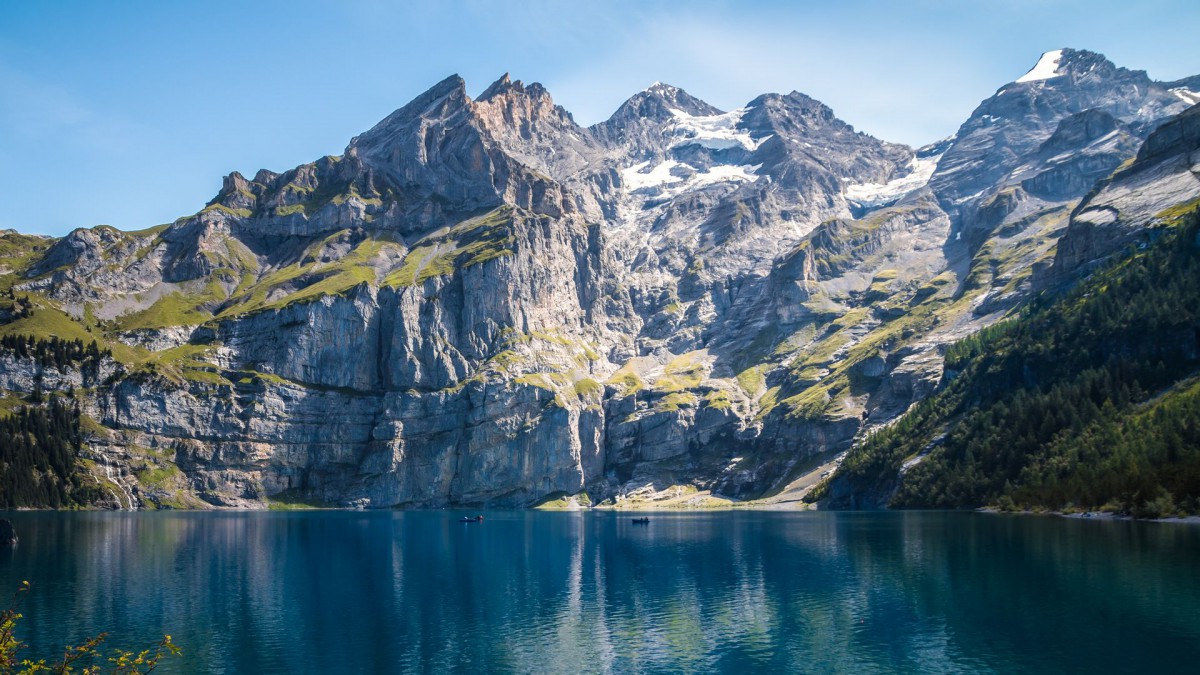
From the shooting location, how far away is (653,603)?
84.6 meters

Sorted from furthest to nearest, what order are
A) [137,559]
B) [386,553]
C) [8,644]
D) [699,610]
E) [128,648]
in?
1. [386,553]
2. [137,559]
3. [699,610]
4. [128,648]
5. [8,644]

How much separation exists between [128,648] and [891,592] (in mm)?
69116

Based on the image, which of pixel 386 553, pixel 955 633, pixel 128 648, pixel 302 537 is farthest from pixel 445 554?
pixel 955 633

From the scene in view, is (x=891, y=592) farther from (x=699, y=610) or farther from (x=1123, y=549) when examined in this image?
(x=1123, y=549)

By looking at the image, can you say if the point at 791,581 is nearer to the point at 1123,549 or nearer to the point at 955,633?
the point at 955,633

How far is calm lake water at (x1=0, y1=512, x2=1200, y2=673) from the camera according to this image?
60.8 metres

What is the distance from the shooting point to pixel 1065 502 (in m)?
160

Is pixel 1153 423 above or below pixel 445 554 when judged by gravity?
above

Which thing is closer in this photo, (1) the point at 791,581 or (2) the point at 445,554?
(1) the point at 791,581

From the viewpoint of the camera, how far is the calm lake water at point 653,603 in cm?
6078

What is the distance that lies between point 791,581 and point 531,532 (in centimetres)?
10209

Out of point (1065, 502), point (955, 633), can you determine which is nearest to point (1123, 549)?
point (955, 633)

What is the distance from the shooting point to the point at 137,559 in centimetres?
11538

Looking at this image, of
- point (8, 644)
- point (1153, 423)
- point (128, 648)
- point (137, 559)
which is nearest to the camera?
point (8, 644)
